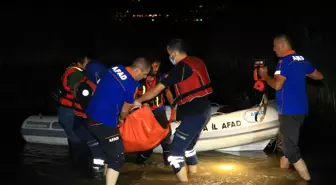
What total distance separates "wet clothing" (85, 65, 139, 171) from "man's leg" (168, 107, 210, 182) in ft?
2.66

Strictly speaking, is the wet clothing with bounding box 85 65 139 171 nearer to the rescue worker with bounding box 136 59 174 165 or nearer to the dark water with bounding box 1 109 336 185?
the dark water with bounding box 1 109 336 185

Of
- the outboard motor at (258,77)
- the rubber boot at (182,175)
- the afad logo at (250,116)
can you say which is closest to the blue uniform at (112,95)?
the rubber boot at (182,175)

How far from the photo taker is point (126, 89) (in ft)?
19.0

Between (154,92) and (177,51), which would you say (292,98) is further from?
(154,92)

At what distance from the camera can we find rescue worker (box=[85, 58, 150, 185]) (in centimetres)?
580

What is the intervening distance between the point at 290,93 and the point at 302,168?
0.97 meters

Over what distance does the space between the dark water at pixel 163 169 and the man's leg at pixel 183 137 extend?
37cm

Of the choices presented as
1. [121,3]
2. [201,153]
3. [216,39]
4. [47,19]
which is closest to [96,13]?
[121,3]


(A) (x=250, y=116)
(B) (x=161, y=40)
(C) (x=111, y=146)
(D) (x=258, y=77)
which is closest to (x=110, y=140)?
(C) (x=111, y=146)

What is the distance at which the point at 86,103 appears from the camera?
6.89 m

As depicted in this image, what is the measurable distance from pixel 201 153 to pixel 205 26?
36.8m

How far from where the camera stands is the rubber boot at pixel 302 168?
6723 mm

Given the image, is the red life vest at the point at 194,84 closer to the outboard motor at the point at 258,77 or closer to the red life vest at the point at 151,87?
the outboard motor at the point at 258,77

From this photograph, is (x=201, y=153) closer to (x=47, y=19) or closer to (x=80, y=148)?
(x=80, y=148)
